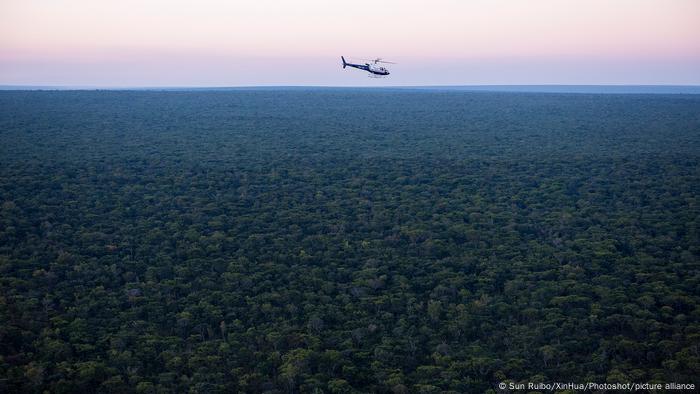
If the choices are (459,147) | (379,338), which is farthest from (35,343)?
(459,147)

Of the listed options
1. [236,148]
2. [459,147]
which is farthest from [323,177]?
[459,147]

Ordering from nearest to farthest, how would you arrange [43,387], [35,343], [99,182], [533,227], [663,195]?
[43,387], [35,343], [533,227], [663,195], [99,182]

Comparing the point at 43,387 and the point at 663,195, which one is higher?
the point at 663,195

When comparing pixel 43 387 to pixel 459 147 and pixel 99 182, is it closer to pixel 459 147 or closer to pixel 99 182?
pixel 99 182

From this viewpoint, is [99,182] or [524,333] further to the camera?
[99,182]

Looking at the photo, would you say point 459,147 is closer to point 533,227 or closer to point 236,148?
point 236,148

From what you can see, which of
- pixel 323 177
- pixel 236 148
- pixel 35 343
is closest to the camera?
pixel 35 343
